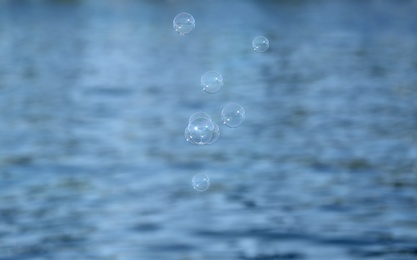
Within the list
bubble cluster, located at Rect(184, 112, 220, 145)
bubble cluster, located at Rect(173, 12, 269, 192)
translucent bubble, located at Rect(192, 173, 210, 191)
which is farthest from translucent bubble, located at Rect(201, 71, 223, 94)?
translucent bubble, located at Rect(192, 173, 210, 191)

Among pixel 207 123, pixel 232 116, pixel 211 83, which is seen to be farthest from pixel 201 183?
pixel 211 83

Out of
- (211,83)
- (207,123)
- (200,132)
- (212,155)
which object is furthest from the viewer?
(212,155)

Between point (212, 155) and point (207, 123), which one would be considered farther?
point (212, 155)

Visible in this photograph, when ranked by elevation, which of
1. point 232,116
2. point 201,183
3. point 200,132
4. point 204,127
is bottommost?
point 201,183

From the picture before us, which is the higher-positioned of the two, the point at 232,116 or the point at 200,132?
the point at 232,116

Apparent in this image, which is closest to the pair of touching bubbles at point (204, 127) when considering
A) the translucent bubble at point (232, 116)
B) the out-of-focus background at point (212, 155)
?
the translucent bubble at point (232, 116)

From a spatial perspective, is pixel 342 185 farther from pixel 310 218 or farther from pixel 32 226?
pixel 32 226

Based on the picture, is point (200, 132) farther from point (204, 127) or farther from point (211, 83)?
point (211, 83)

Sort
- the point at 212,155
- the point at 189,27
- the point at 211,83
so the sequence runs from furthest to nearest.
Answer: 1. the point at 212,155
2. the point at 189,27
3. the point at 211,83

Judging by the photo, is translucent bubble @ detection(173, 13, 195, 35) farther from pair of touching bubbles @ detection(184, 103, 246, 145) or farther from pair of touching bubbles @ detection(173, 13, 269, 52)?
pair of touching bubbles @ detection(184, 103, 246, 145)
